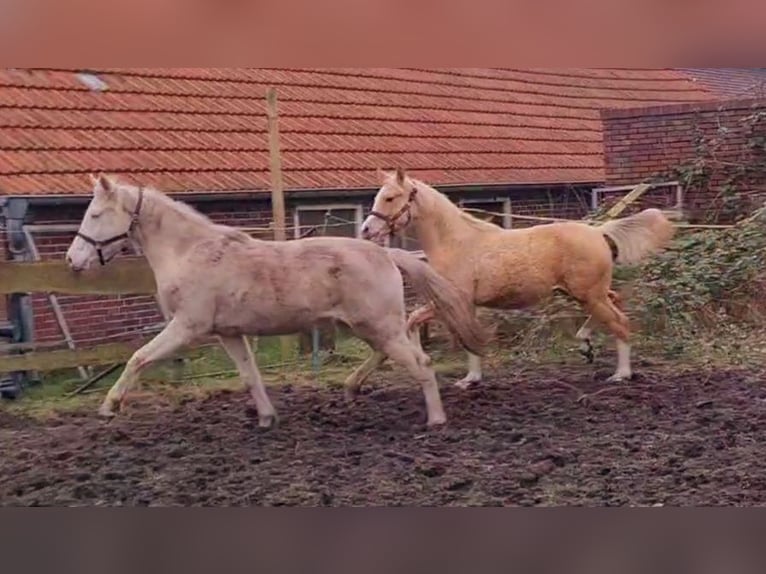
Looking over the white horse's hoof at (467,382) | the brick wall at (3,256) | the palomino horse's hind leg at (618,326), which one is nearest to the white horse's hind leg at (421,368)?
the white horse's hoof at (467,382)

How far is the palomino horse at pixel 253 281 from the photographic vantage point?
383cm

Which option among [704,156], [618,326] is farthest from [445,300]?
[704,156]

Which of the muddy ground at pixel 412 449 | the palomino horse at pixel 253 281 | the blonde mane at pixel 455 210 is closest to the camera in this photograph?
the muddy ground at pixel 412 449

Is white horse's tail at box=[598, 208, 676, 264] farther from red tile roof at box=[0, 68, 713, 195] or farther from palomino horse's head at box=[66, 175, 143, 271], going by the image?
palomino horse's head at box=[66, 175, 143, 271]

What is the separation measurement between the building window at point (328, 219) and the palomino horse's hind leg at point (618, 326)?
2.73 feet

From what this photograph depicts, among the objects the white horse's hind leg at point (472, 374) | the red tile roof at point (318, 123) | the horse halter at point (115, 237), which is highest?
the red tile roof at point (318, 123)

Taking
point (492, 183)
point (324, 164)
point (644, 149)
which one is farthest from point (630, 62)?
point (324, 164)

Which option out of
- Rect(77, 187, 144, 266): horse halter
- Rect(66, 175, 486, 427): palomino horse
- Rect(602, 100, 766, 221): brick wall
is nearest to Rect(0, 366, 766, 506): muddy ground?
Rect(66, 175, 486, 427): palomino horse

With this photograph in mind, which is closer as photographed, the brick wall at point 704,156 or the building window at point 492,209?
the brick wall at point 704,156

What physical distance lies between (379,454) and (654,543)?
89 cm

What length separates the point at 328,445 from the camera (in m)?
3.82

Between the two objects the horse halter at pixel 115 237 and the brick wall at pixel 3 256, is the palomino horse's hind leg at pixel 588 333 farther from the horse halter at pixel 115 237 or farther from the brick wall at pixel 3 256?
the brick wall at pixel 3 256

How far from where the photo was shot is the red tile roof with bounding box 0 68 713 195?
152 inches

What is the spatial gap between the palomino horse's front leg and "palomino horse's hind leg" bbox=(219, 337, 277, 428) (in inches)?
5.7
